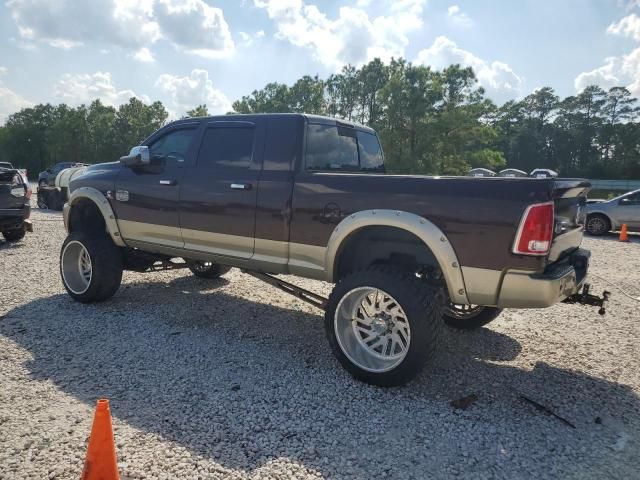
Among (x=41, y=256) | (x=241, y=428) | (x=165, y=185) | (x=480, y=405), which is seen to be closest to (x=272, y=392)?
(x=241, y=428)

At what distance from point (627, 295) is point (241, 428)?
606cm

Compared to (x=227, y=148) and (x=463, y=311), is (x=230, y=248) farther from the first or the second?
(x=463, y=311)

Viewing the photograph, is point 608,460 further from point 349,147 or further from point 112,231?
point 112,231

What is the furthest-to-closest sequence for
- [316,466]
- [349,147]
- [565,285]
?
[349,147], [565,285], [316,466]

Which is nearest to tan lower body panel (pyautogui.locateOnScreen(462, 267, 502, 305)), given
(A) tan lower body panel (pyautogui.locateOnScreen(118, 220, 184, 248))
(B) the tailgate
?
(B) the tailgate

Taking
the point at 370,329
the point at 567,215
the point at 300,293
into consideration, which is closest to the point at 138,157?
the point at 300,293

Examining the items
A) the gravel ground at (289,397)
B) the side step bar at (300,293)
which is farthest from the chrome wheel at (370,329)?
the side step bar at (300,293)

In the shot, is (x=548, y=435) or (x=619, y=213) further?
(x=619, y=213)

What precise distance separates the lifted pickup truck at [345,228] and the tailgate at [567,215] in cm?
2

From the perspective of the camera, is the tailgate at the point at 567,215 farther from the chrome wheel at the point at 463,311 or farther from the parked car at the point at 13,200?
the parked car at the point at 13,200

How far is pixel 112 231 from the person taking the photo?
5523 millimetres

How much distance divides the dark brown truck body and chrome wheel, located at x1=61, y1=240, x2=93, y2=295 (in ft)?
1.82

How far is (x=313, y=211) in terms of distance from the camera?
3.97 meters

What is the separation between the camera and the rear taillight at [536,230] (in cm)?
306
